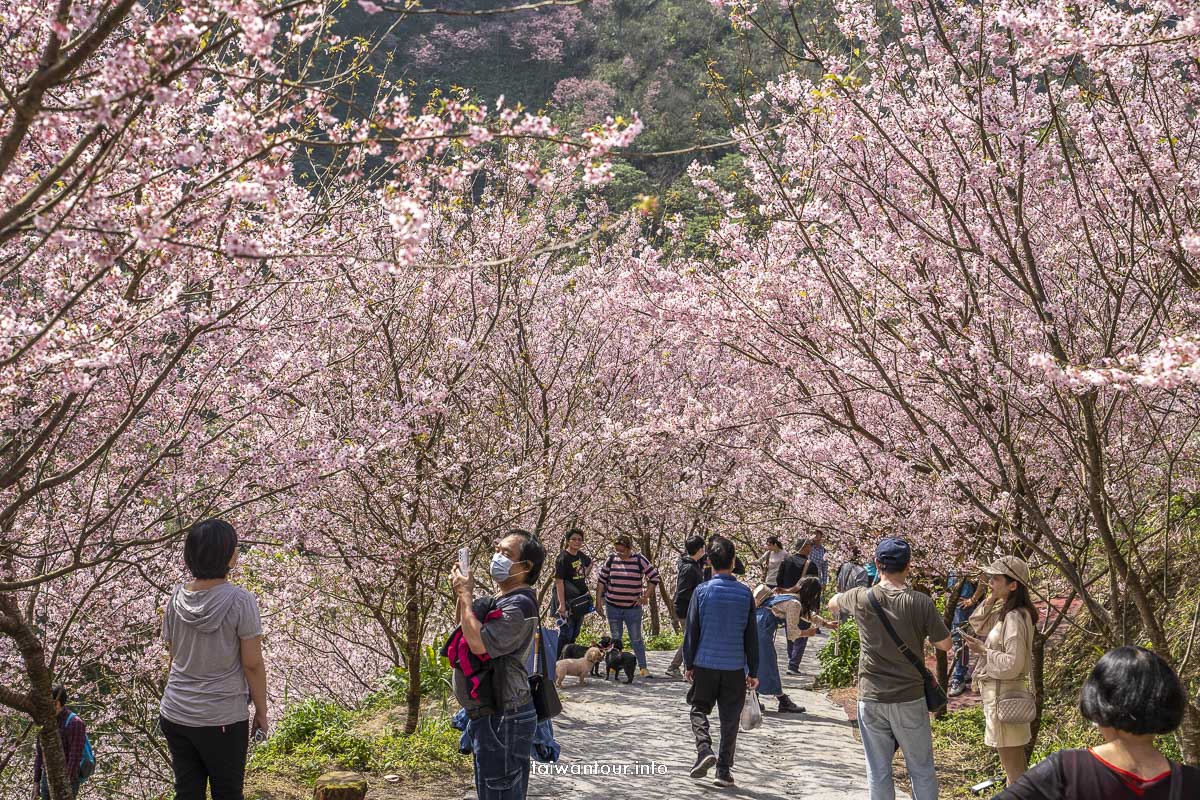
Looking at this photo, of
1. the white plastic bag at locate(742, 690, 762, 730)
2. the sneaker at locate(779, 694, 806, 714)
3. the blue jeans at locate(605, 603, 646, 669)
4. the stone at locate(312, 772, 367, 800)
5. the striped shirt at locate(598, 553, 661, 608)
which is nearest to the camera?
the stone at locate(312, 772, 367, 800)

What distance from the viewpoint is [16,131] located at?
2.66 metres

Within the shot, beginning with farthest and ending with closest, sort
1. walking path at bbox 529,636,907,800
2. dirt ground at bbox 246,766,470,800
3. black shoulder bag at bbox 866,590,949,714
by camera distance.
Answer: walking path at bbox 529,636,907,800, dirt ground at bbox 246,766,470,800, black shoulder bag at bbox 866,590,949,714

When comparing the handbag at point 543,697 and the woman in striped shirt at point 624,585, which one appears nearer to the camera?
the handbag at point 543,697

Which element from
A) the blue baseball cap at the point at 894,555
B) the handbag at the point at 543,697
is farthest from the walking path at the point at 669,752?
the blue baseball cap at the point at 894,555

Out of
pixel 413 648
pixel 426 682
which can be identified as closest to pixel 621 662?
pixel 426 682

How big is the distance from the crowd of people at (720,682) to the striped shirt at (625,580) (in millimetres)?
2484

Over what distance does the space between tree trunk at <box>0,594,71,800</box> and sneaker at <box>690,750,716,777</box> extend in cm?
397

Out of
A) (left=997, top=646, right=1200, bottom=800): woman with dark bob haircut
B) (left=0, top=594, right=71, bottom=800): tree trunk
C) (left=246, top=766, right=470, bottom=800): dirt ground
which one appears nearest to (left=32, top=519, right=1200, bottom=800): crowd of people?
(left=997, top=646, right=1200, bottom=800): woman with dark bob haircut

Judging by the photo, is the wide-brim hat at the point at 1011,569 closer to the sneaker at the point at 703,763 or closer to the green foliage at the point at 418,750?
the sneaker at the point at 703,763

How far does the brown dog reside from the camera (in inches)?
424

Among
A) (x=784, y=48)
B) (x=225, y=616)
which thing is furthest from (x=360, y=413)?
(x=784, y=48)

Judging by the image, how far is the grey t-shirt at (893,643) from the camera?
562 cm

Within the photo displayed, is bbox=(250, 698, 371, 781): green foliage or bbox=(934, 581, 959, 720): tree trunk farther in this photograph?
bbox=(934, 581, 959, 720): tree trunk

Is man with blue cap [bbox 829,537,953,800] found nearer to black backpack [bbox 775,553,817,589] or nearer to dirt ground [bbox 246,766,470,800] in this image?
dirt ground [bbox 246,766,470,800]
